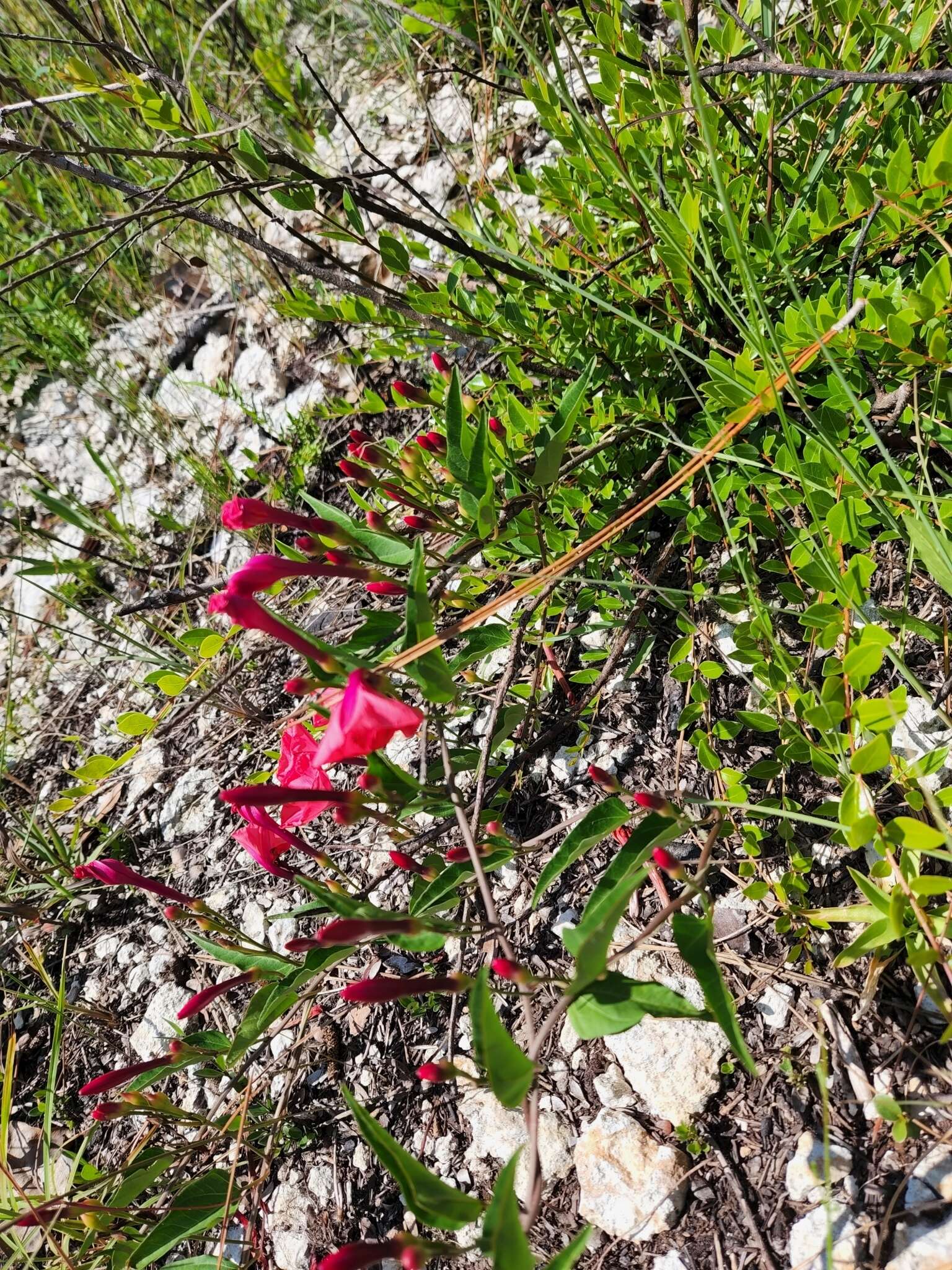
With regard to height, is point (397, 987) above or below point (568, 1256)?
above

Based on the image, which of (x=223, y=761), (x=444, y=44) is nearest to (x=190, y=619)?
(x=223, y=761)

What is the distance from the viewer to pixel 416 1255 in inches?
34.8

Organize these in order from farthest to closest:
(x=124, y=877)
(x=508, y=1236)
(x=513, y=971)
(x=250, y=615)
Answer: (x=124, y=877)
(x=250, y=615)
(x=513, y=971)
(x=508, y=1236)

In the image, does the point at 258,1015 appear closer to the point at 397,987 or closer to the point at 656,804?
the point at 397,987

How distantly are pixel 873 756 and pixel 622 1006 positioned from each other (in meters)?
0.44

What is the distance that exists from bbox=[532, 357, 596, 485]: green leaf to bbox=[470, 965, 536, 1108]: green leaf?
0.74m

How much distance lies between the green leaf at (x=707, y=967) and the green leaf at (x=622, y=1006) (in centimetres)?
2

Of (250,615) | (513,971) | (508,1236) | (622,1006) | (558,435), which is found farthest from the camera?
(558,435)

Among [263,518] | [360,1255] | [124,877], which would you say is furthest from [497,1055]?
[124,877]

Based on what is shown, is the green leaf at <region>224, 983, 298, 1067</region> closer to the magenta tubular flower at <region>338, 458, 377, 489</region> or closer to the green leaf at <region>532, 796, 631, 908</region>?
the green leaf at <region>532, 796, 631, 908</region>

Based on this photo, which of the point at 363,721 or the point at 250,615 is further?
the point at 250,615

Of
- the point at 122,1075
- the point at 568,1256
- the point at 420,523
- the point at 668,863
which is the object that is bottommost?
the point at 122,1075

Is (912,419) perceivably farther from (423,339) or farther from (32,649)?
(32,649)

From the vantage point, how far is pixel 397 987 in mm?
1127
